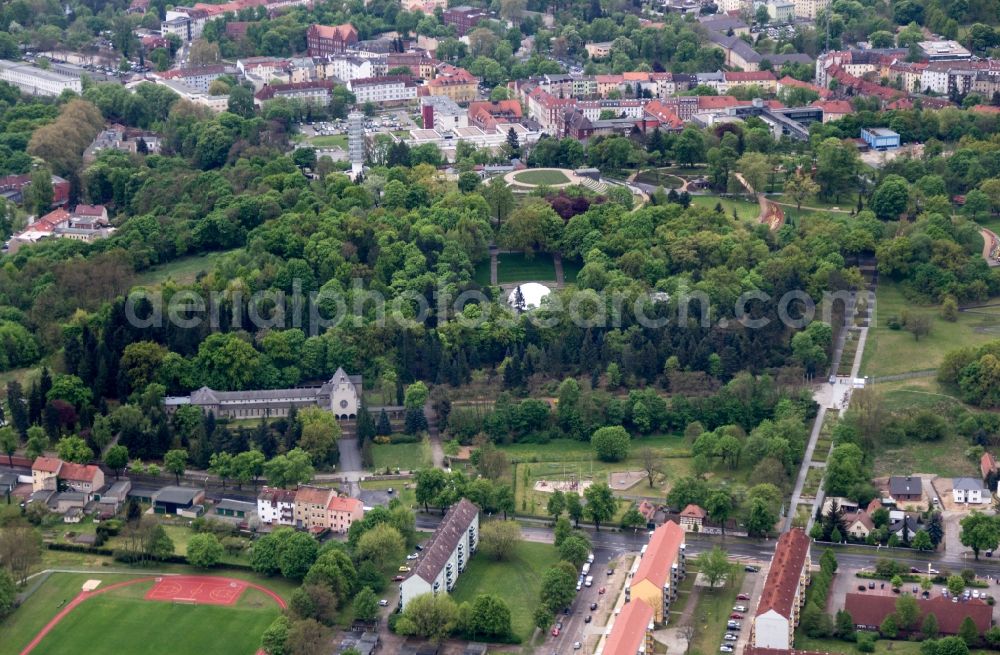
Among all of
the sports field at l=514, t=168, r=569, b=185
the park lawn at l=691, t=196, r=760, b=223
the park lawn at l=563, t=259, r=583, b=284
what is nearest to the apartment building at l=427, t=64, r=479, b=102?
the sports field at l=514, t=168, r=569, b=185

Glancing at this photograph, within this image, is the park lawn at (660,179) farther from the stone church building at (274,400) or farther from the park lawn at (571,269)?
the stone church building at (274,400)

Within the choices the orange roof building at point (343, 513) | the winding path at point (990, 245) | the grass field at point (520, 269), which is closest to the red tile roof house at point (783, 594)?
the orange roof building at point (343, 513)

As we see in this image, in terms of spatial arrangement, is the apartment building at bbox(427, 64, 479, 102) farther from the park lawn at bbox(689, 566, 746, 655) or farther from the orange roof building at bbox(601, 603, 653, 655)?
the orange roof building at bbox(601, 603, 653, 655)

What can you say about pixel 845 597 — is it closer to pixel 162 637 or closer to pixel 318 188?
pixel 162 637


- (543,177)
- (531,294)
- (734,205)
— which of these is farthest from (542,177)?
(531,294)

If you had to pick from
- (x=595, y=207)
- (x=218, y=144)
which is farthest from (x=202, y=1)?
(x=595, y=207)

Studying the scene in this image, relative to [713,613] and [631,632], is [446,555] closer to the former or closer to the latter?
[631,632]
